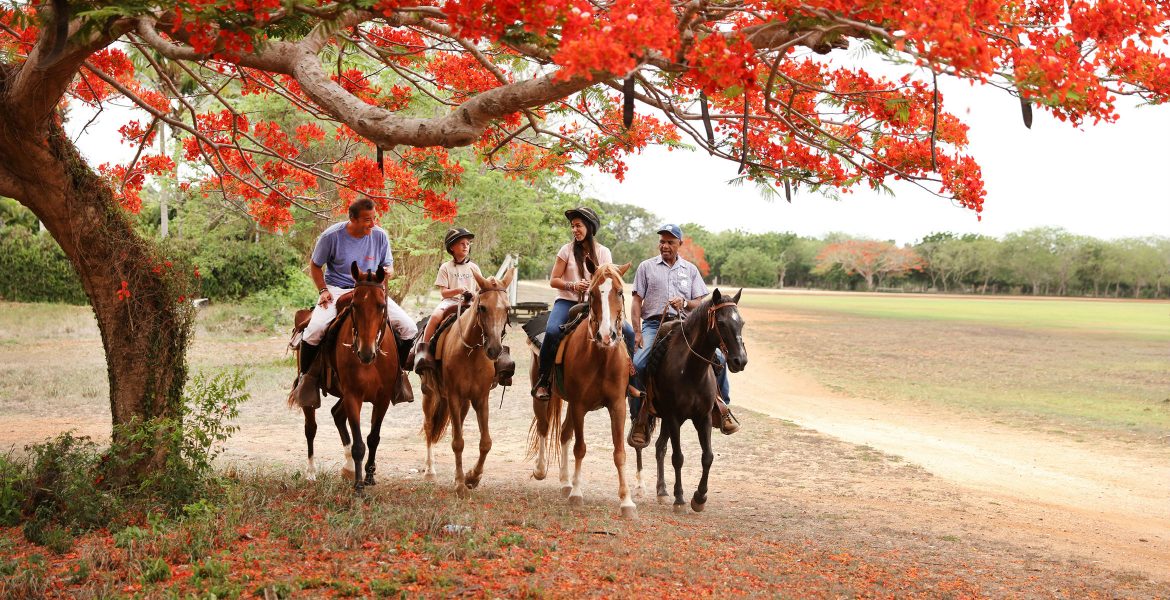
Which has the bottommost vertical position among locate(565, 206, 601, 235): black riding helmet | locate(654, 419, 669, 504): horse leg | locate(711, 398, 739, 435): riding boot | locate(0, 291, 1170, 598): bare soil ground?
locate(0, 291, 1170, 598): bare soil ground

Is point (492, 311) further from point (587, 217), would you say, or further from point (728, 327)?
point (728, 327)

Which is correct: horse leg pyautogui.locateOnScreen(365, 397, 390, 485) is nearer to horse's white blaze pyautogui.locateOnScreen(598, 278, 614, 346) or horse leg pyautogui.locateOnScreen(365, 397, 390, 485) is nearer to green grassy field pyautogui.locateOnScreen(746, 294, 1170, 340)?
horse's white blaze pyautogui.locateOnScreen(598, 278, 614, 346)

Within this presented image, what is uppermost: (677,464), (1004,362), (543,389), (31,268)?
(31,268)

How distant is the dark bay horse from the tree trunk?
4123 mm

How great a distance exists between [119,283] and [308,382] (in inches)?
68.4

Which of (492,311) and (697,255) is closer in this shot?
(492,311)

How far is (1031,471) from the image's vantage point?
10875 mm

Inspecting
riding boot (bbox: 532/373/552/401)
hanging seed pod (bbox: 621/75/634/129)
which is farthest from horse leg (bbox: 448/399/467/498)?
hanging seed pod (bbox: 621/75/634/129)

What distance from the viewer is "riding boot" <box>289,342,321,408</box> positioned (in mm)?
7871

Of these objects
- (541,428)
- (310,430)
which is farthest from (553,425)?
(310,430)

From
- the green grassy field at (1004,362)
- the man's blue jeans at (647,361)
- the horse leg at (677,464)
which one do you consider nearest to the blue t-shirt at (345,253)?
the man's blue jeans at (647,361)

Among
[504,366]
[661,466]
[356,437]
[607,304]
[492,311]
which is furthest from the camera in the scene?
[661,466]

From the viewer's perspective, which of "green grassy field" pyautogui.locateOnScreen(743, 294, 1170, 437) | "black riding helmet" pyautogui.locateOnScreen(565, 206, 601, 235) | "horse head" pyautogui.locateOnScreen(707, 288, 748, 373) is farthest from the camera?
"green grassy field" pyautogui.locateOnScreen(743, 294, 1170, 437)

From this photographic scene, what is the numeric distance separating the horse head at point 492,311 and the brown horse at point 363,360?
817 mm
